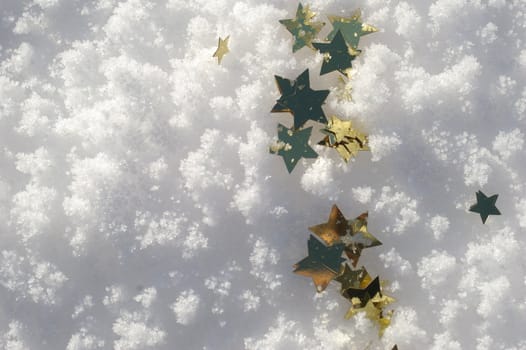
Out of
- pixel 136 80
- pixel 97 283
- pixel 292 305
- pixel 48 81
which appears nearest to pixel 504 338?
pixel 292 305

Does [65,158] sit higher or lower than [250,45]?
lower

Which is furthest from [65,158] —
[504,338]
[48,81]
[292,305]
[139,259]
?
[504,338]

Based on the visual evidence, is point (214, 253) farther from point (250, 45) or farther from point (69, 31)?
point (69, 31)

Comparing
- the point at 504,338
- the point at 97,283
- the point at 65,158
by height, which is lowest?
the point at 504,338

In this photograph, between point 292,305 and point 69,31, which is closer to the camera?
point 292,305

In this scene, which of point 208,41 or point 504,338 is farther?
point 208,41

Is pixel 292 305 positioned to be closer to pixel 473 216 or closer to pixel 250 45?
pixel 473 216
